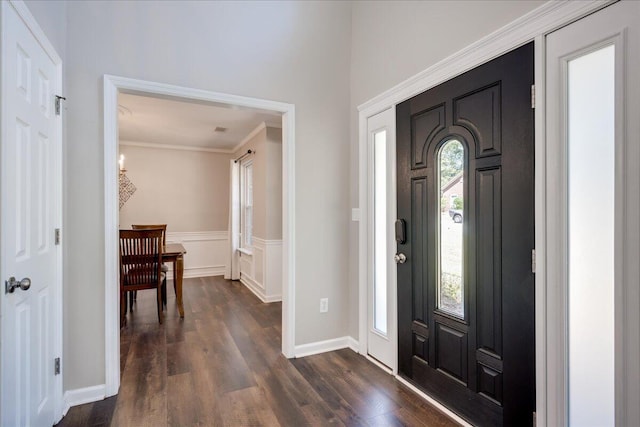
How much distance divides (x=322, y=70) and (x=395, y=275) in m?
1.89

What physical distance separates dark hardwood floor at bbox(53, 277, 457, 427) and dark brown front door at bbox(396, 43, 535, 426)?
0.34 meters

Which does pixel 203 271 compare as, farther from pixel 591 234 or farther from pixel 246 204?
pixel 591 234

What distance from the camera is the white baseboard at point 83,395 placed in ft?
6.95

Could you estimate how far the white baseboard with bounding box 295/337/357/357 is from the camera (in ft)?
9.53

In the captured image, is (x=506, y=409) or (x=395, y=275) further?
(x=395, y=275)

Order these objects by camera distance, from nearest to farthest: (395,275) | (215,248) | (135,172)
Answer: (395,275) < (135,172) < (215,248)

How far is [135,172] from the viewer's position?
19.6ft

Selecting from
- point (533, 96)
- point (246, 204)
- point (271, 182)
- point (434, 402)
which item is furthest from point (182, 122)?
point (434, 402)

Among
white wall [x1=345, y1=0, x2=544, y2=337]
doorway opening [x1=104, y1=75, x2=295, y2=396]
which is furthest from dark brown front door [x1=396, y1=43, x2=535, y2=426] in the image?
doorway opening [x1=104, y1=75, x2=295, y2=396]

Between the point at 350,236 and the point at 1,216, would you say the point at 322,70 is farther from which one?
the point at 1,216

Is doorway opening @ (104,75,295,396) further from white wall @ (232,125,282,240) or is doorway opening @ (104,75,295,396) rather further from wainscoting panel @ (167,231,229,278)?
wainscoting panel @ (167,231,229,278)

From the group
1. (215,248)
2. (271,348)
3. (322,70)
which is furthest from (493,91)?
(215,248)

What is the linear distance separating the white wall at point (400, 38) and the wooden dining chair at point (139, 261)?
2.20 meters

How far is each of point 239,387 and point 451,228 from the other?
181cm
